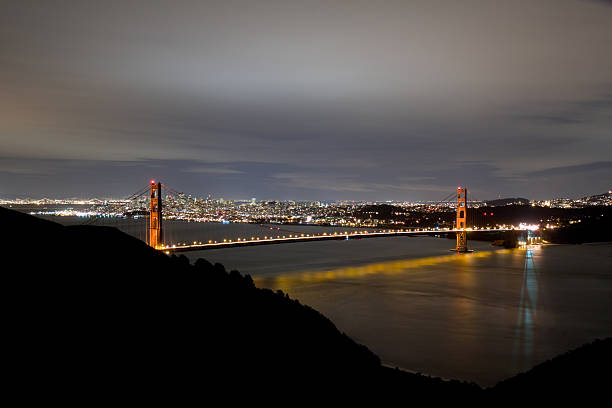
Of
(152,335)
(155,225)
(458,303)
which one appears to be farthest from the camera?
(155,225)

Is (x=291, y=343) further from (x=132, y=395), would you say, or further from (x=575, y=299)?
(x=575, y=299)

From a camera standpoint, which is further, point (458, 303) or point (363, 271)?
point (363, 271)

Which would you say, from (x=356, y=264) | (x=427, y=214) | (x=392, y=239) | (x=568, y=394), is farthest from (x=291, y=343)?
(x=427, y=214)

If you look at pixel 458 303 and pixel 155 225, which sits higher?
pixel 155 225

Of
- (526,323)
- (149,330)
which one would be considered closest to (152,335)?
(149,330)

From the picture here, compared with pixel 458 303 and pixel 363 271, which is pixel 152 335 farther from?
pixel 363 271

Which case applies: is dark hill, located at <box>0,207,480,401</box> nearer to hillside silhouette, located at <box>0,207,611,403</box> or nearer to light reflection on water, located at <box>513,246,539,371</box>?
hillside silhouette, located at <box>0,207,611,403</box>

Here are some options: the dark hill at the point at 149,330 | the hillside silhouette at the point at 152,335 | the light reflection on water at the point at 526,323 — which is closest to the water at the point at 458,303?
the light reflection on water at the point at 526,323
